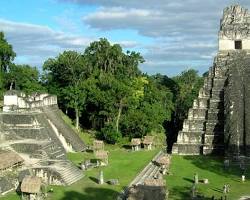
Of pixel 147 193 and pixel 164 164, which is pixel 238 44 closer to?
pixel 164 164

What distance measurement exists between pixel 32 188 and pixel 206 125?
57.1ft

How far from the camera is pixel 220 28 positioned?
4319 cm

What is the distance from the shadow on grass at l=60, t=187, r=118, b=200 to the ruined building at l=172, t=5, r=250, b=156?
448 inches

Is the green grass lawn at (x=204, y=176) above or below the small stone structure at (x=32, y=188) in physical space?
below

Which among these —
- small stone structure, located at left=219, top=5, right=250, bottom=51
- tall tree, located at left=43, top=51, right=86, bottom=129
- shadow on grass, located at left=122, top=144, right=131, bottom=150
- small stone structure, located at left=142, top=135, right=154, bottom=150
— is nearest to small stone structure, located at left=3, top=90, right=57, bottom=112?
tall tree, located at left=43, top=51, right=86, bottom=129

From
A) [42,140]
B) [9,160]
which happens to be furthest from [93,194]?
[42,140]

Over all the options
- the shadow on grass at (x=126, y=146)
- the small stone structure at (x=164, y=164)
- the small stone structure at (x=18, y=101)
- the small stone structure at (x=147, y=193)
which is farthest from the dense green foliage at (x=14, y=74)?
the small stone structure at (x=147, y=193)

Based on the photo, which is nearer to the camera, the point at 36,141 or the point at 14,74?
the point at 36,141

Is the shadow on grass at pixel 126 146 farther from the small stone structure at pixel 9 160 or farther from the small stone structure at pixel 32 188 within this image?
the small stone structure at pixel 32 188

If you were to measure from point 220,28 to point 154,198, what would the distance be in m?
28.1

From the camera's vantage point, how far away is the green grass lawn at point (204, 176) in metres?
25.1

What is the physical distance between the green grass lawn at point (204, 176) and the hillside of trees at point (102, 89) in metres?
7.43

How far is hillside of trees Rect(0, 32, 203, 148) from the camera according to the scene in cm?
4131

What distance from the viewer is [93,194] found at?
23953 millimetres
